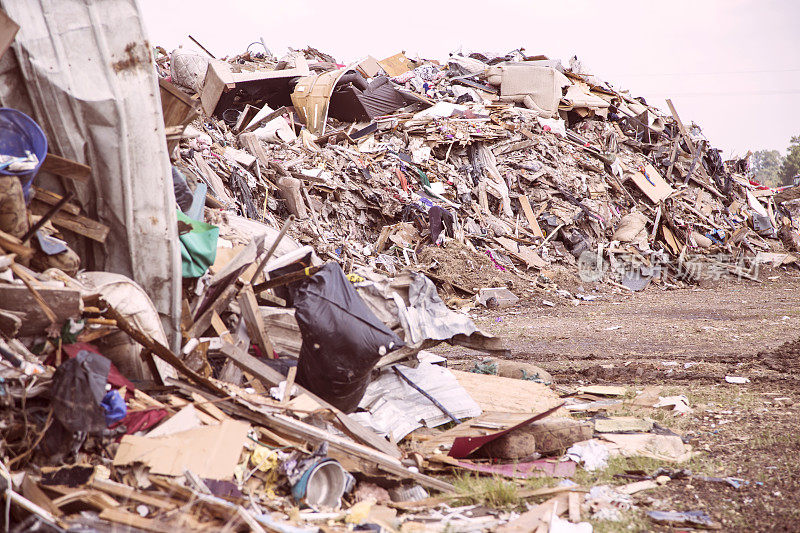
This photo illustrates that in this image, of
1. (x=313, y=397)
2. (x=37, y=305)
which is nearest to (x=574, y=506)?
(x=313, y=397)

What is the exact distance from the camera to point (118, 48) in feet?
14.7

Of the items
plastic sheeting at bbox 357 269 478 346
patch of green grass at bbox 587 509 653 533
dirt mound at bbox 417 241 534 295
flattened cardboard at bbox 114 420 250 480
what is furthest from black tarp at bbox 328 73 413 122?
patch of green grass at bbox 587 509 653 533

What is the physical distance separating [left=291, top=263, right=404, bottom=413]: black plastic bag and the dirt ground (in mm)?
1842

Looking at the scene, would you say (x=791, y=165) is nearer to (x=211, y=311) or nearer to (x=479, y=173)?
(x=479, y=173)

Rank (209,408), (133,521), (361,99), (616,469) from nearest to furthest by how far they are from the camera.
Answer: (133,521) < (209,408) < (616,469) < (361,99)

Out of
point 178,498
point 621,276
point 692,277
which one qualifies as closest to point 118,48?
point 178,498

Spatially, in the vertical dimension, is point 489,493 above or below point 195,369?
below

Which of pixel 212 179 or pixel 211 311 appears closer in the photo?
pixel 211 311

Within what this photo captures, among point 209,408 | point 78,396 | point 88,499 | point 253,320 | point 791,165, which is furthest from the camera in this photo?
point 791,165

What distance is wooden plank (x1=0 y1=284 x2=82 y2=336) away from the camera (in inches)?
136

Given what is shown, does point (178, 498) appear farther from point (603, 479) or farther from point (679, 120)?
point (679, 120)

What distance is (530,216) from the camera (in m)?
15.8

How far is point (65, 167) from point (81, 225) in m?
0.44

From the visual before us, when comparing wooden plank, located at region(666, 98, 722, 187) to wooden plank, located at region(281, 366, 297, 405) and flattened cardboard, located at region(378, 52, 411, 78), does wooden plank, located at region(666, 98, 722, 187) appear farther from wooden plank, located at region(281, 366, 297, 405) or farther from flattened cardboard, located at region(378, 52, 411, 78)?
wooden plank, located at region(281, 366, 297, 405)
